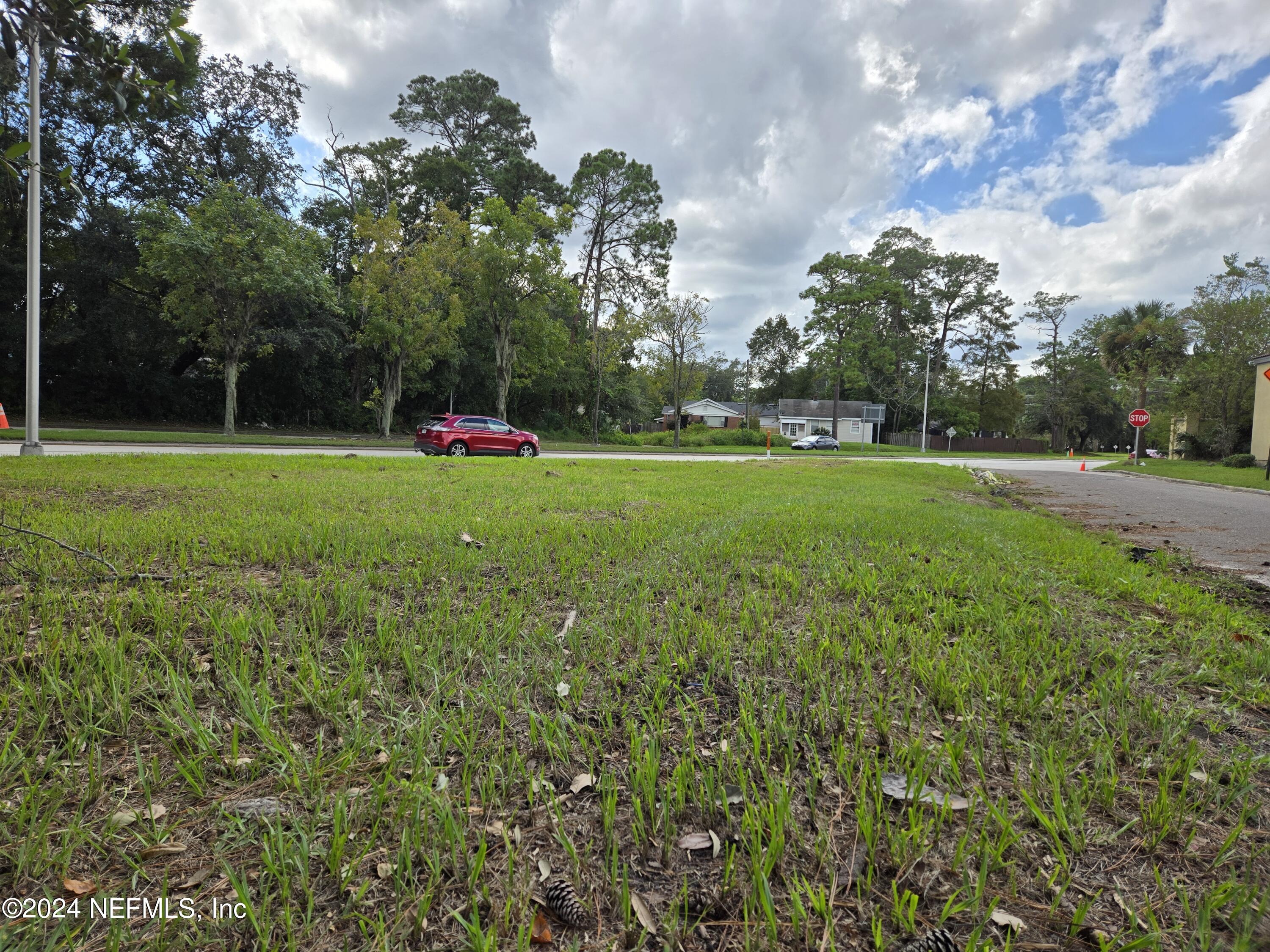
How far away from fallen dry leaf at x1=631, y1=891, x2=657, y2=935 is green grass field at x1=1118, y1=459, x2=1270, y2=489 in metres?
20.6

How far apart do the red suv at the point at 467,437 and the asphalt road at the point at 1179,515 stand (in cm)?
1551

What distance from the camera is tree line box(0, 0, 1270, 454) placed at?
77.8ft

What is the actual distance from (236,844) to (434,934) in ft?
2.10

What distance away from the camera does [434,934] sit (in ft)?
4.12

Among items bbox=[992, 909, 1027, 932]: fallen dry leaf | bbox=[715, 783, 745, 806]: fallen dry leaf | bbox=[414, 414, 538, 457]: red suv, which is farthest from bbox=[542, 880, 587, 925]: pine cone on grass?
bbox=[414, 414, 538, 457]: red suv

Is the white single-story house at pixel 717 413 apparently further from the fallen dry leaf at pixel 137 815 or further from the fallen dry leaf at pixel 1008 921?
the fallen dry leaf at pixel 1008 921

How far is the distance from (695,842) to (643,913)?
0.90ft

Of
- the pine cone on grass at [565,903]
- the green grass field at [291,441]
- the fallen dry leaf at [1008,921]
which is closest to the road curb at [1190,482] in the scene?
the green grass field at [291,441]

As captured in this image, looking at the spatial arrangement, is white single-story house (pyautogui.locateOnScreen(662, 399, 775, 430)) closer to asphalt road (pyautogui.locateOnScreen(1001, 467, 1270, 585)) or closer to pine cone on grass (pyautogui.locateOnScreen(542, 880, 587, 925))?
asphalt road (pyautogui.locateOnScreen(1001, 467, 1270, 585))

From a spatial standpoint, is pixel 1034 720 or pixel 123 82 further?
pixel 123 82

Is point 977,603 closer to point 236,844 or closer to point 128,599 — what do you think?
point 236,844

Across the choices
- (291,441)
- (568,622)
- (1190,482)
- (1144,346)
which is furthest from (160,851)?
(1144,346)

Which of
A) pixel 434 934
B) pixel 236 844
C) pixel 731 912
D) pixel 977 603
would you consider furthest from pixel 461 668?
pixel 977 603

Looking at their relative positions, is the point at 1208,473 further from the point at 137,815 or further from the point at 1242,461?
the point at 137,815
